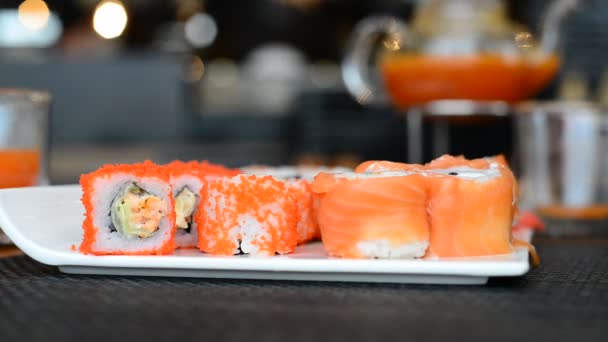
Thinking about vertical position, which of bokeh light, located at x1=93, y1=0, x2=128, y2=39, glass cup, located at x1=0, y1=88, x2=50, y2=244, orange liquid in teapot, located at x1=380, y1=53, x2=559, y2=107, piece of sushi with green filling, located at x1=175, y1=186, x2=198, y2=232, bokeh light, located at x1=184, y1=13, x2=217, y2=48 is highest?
bokeh light, located at x1=184, y1=13, x2=217, y2=48

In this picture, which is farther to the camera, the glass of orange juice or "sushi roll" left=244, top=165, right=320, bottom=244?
the glass of orange juice

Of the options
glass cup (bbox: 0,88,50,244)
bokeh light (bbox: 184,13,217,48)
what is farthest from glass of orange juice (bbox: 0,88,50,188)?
bokeh light (bbox: 184,13,217,48)

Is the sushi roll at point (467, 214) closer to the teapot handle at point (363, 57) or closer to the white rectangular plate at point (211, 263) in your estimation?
the white rectangular plate at point (211, 263)

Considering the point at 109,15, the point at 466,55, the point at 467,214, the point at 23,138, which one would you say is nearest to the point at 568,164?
the point at 467,214

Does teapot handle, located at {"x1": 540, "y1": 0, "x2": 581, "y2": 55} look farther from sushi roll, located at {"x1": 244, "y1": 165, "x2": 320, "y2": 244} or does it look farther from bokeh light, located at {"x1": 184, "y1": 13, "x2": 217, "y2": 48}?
bokeh light, located at {"x1": 184, "y1": 13, "x2": 217, "y2": 48}

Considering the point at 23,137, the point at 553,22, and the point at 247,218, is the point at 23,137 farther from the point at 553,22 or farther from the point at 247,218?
the point at 553,22

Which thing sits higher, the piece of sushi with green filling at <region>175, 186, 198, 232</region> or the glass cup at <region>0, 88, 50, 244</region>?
the glass cup at <region>0, 88, 50, 244</region>

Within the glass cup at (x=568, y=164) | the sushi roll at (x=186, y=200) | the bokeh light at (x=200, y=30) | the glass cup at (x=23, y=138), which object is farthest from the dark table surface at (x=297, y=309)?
the bokeh light at (x=200, y=30)
